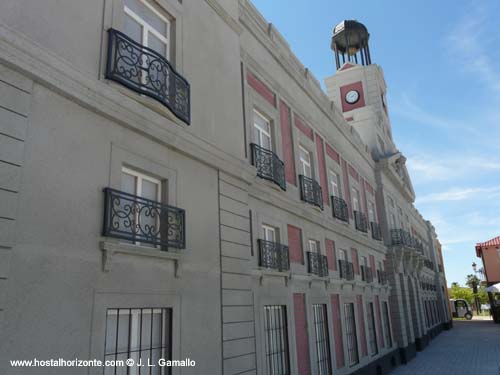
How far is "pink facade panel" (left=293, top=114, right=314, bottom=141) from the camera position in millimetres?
13523

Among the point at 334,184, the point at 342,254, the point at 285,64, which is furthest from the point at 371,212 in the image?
the point at 285,64

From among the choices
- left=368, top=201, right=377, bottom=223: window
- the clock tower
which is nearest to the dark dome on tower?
the clock tower

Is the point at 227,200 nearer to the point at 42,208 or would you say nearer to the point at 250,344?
the point at 250,344

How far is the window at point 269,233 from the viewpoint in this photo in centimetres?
1045

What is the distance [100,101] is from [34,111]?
37.2 inches

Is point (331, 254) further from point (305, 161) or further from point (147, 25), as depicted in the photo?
point (147, 25)

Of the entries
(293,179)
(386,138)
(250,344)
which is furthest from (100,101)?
(386,138)

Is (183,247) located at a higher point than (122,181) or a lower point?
lower

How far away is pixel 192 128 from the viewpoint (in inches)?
288

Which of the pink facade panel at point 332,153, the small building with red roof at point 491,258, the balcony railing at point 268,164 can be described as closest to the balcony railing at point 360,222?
the pink facade panel at point 332,153

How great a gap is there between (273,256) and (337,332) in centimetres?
498

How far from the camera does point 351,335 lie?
48.3ft

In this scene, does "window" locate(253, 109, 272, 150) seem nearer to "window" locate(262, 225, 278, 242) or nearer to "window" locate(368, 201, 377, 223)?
"window" locate(262, 225, 278, 242)

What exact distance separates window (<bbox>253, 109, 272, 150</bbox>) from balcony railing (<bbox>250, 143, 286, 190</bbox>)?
2.18 feet
